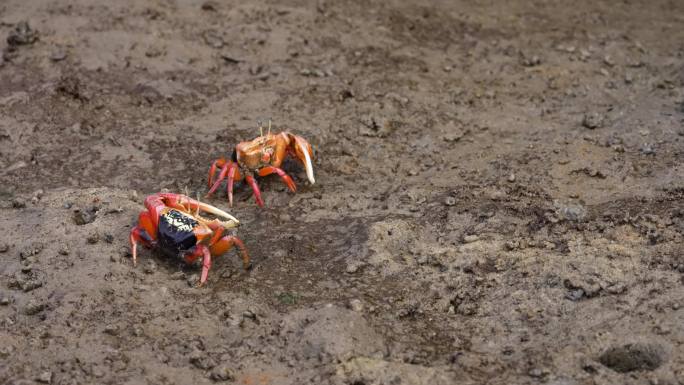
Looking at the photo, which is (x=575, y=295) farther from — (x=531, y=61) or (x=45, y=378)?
(x=531, y=61)

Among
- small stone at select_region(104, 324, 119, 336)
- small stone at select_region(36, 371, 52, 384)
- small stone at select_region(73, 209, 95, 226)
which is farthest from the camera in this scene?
small stone at select_region(73, 209, 95, 226)

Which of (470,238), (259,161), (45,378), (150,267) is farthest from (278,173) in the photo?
(45,378)

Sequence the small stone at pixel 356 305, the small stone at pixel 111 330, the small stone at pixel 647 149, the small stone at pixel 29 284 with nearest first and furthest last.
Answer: the small stone at pixel 111 330
the small stone at pixel 356 305
the small stone at pixel 29 284
the small stone at pixel 647 149

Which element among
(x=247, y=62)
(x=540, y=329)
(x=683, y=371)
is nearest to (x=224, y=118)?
(x=247, y=62)

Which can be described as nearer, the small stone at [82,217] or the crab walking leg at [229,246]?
the crab walking leg at [229,246]

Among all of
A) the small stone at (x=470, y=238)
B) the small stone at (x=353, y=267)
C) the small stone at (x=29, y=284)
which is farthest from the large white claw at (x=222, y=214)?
the small stone at (x=470, y=238)

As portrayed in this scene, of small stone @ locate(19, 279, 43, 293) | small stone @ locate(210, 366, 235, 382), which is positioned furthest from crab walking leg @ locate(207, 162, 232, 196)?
small stone @ locate(210, 366, 235, 382)

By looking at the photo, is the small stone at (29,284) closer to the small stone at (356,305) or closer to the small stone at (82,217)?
the small stone at (82,217)

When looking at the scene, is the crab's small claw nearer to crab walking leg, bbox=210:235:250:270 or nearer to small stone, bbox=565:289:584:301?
crab walking leg, bbox=210:235:250:270
